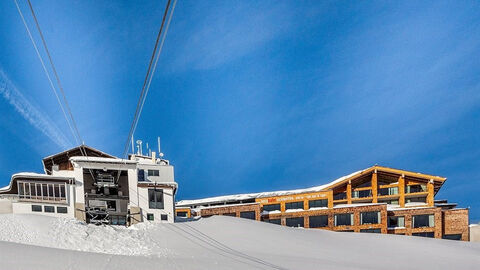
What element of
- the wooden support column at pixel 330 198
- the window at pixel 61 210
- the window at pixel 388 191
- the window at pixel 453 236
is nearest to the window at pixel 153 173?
the window at pixel 61 210

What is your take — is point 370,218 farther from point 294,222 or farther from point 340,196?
point 294,222

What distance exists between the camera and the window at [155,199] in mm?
41312

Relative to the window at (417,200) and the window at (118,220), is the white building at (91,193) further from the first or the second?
the window at (417,200)

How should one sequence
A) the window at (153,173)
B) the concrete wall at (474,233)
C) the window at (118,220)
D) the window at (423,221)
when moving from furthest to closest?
the concrete wall at (474,233), the window at (423,221), the window at (153,173), the window at (118,220)

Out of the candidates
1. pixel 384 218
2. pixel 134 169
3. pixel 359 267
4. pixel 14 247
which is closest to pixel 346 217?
pixel 384 218

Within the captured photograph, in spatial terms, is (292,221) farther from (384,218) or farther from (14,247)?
(14,247)

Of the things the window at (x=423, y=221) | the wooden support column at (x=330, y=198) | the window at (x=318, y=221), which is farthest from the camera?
the wooden support column at (x=330, y=198)

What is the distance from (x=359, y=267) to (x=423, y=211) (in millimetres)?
35871

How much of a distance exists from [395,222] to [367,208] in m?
7.30

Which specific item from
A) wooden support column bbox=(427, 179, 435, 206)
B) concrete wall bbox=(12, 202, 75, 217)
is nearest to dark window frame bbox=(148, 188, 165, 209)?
concrete wall bbox=(12, 202, 75, 217)

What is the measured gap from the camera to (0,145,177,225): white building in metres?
38.0

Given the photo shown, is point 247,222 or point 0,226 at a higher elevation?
point 0,226

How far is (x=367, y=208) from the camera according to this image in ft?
178

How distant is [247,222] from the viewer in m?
43.5
